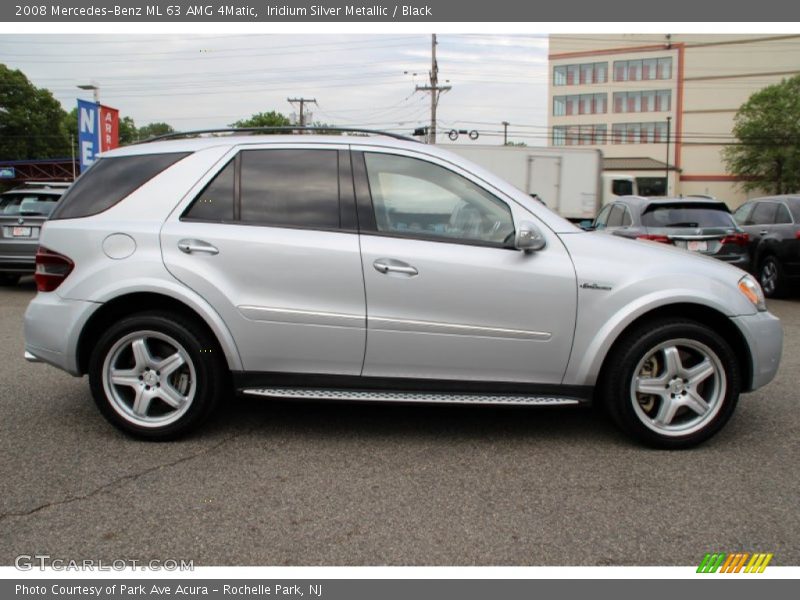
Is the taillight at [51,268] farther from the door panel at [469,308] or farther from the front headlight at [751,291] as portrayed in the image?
the front headlight at [751,291]

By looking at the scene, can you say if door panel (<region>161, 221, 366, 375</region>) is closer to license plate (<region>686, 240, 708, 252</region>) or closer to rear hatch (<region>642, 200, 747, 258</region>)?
rear hatch (<region>642, 200, 747, 258</region>)

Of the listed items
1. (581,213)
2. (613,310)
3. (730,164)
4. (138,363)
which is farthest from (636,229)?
(730,164)

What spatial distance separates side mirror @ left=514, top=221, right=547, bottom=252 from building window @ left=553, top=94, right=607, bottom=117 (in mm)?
81333

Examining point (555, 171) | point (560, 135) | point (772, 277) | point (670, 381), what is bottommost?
point (670, 381)

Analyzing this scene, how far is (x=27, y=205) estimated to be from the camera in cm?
1095

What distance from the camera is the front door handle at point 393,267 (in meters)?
3.82

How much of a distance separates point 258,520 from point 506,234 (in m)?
2.05

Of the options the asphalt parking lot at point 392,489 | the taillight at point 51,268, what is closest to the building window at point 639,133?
the asphalt parking lot at point 392,489

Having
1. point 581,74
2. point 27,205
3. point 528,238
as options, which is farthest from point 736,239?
point 581,74

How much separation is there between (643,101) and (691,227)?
75064mm

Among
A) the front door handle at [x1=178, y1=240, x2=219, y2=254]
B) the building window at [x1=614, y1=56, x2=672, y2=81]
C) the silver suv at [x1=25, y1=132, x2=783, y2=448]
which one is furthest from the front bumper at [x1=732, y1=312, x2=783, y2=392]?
the building window at [x1=614, y1=56, x2=672, y2=81]

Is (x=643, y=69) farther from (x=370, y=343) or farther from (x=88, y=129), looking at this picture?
(x=370, y=343)

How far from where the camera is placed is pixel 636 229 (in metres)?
9.26

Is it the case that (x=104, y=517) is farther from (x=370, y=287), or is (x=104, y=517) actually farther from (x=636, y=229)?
(x=636, y=229)
